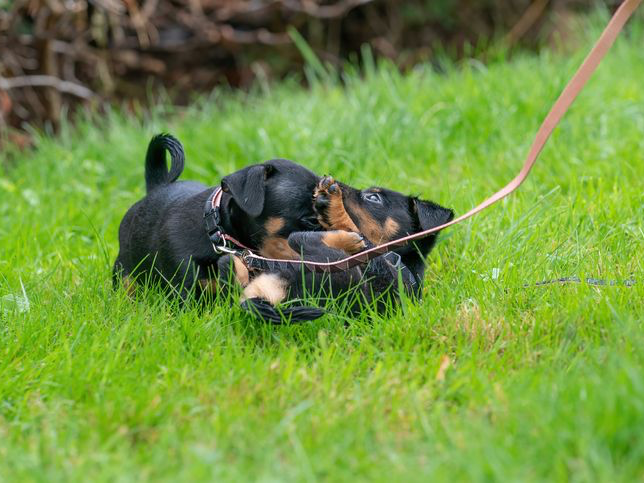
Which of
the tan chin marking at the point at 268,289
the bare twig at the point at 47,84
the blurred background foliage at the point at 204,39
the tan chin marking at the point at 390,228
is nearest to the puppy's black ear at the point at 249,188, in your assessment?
the tan chin marking at the point at 268,289

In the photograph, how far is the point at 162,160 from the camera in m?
3.96

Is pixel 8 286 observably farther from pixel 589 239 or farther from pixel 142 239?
pixel 589 239

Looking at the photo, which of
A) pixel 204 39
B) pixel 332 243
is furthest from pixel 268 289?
pixel 204 39

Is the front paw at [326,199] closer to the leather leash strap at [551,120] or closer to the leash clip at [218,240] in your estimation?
the leather leash strap at [551,120]

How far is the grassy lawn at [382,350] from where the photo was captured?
78.1 inches

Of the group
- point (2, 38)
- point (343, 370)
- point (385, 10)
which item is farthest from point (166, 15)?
point (343, 370)

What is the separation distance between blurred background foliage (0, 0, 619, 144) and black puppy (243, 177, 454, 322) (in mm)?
2896

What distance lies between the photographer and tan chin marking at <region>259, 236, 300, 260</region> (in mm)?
3109

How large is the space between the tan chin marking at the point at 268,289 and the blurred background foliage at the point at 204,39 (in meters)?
3.35

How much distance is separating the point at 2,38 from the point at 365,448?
5345mm

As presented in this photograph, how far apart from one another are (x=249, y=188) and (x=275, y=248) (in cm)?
27

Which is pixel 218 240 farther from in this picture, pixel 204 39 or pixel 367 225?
pixel 204 39

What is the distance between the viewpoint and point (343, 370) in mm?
2488

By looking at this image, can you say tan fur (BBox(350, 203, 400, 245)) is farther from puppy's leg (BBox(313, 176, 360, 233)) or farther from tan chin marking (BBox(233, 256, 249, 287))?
tan chin marking (BBox(233, 256, 249, 287))
